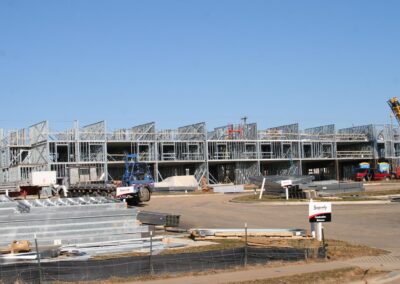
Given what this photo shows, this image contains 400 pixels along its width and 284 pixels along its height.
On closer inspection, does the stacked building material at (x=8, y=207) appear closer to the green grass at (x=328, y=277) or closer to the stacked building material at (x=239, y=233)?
the stacked building material at (x=239, y=233)

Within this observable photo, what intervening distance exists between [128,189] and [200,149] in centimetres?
4444

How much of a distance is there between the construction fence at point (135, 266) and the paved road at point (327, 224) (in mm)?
5089

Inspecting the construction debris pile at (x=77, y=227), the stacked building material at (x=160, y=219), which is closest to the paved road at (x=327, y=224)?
the stacked building material at (x=160, y=219)

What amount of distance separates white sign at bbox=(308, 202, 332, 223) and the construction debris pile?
13.8 ft

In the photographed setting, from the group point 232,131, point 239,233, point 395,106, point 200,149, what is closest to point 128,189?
point 239,233

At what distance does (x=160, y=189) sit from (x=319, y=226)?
1593 inches

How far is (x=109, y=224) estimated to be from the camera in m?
17.3

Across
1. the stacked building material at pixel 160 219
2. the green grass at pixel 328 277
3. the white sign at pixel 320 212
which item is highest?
the white sign at pixel 320 212

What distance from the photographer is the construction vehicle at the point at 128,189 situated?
34.4 meters

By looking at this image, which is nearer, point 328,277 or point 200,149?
point 328,277

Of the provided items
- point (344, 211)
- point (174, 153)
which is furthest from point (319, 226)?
point (174, 153)

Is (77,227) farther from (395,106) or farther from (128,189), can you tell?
(395,106)

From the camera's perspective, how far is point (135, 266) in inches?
463

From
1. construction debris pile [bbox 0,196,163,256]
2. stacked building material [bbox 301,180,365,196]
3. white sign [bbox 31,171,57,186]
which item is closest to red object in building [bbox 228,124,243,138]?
white sign [bbox 31,171,57,186]
